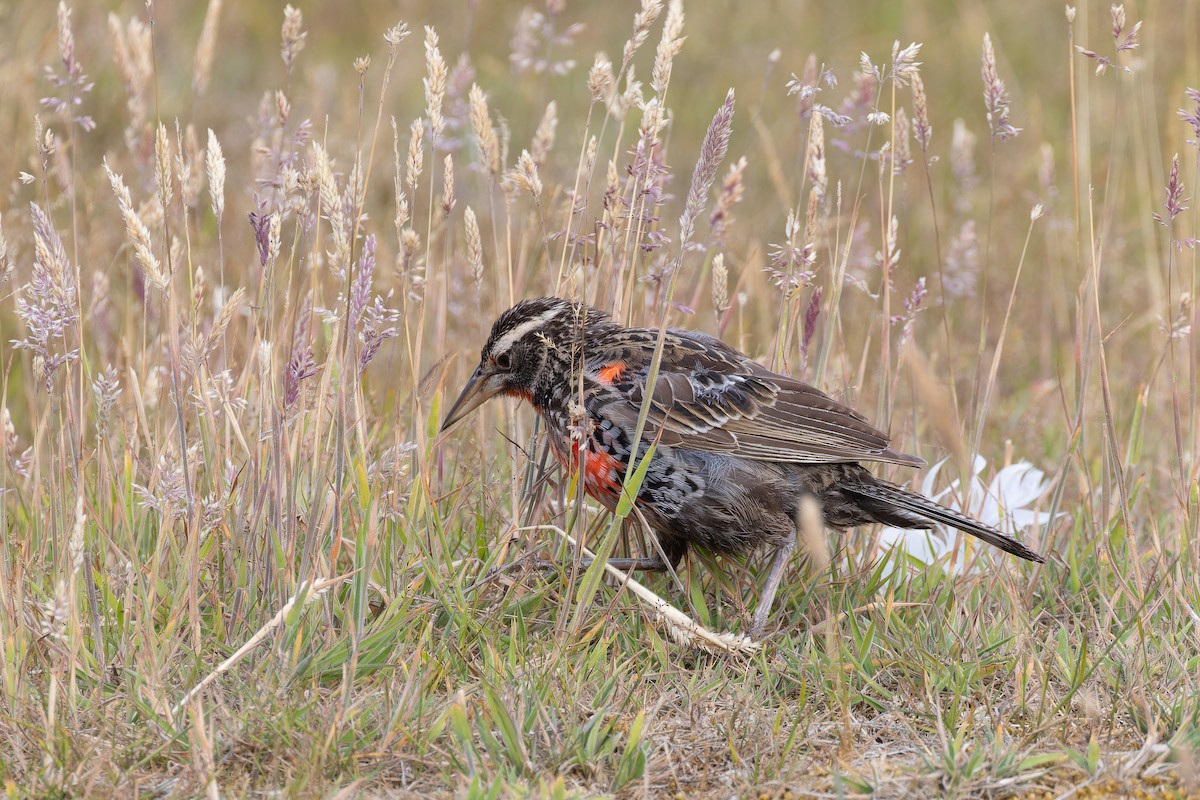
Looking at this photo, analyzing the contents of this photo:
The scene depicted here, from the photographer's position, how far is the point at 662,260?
496 centimetres

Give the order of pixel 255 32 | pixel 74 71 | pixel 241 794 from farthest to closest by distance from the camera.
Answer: pixel 255 32, pixel 74 71, pixel 241 794

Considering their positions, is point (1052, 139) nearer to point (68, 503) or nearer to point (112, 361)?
point (112, 361)

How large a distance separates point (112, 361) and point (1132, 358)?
227 inches

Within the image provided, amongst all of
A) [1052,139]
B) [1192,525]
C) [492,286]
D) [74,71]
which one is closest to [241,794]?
[74,71]

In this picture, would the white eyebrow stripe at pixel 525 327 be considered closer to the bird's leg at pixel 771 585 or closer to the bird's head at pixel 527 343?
the bird's head at pixel 527 343

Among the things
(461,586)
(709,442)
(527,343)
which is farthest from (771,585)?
(527,343)

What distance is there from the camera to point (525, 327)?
4988 millimetres

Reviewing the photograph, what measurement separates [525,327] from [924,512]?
157cm

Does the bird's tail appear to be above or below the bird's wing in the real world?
below

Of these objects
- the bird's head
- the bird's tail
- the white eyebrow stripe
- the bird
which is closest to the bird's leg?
the bird

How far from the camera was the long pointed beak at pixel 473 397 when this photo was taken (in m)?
5.13

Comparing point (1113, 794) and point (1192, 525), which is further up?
point (1192, 525)

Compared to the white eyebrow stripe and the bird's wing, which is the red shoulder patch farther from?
the white eyebrow stripe

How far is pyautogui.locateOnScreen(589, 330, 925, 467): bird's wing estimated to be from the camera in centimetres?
469
